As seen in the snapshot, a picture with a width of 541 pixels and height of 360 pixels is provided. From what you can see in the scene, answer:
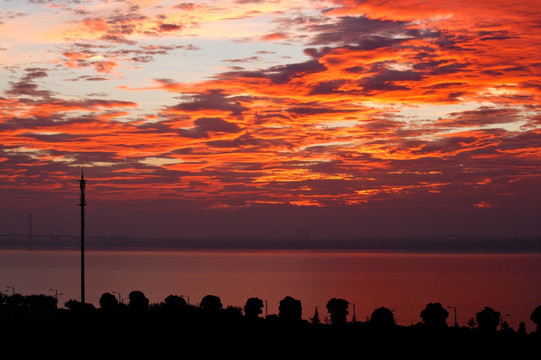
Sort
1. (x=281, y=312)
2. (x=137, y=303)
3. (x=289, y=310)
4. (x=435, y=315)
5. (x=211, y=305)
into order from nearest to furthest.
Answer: (x=435, y=315) < (x=289, y=310) < (x=281, y=312) < (x=211, y=305) < (x=137, y=303)

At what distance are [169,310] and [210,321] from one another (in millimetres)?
6282

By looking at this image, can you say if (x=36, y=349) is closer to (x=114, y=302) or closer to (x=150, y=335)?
(x=150, y=335)

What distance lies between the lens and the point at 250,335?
41.3 meters

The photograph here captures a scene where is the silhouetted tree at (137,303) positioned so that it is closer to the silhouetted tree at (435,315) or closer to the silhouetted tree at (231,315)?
the silhouetted tree at (231,315)

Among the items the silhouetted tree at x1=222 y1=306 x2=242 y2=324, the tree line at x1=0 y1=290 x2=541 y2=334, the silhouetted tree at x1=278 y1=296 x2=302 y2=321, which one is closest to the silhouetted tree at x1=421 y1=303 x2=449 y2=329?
the tree line at x1=0 y1=290 x2=541 y2=334

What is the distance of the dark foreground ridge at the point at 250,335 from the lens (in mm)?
35156

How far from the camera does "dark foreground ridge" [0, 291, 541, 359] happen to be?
115 ft

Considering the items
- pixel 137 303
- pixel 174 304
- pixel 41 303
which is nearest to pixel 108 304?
pixel 137 303

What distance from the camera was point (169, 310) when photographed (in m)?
53.9

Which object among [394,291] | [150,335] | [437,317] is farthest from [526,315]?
[150,335]

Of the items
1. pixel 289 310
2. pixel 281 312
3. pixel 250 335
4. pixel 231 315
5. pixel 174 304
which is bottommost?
pixel 250 335

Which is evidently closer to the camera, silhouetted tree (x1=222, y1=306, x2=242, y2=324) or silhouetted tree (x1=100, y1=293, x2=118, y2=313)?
silhouetted tree (x1=222, y1=306, x2=242, y2=324)

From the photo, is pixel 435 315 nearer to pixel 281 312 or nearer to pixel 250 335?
pixel 281 312

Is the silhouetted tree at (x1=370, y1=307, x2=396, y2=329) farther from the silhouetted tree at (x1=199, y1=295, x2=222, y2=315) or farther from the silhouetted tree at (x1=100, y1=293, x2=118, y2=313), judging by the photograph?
the silhouetted tree at (x1=100, y1=293, x2=118, y2=313)
